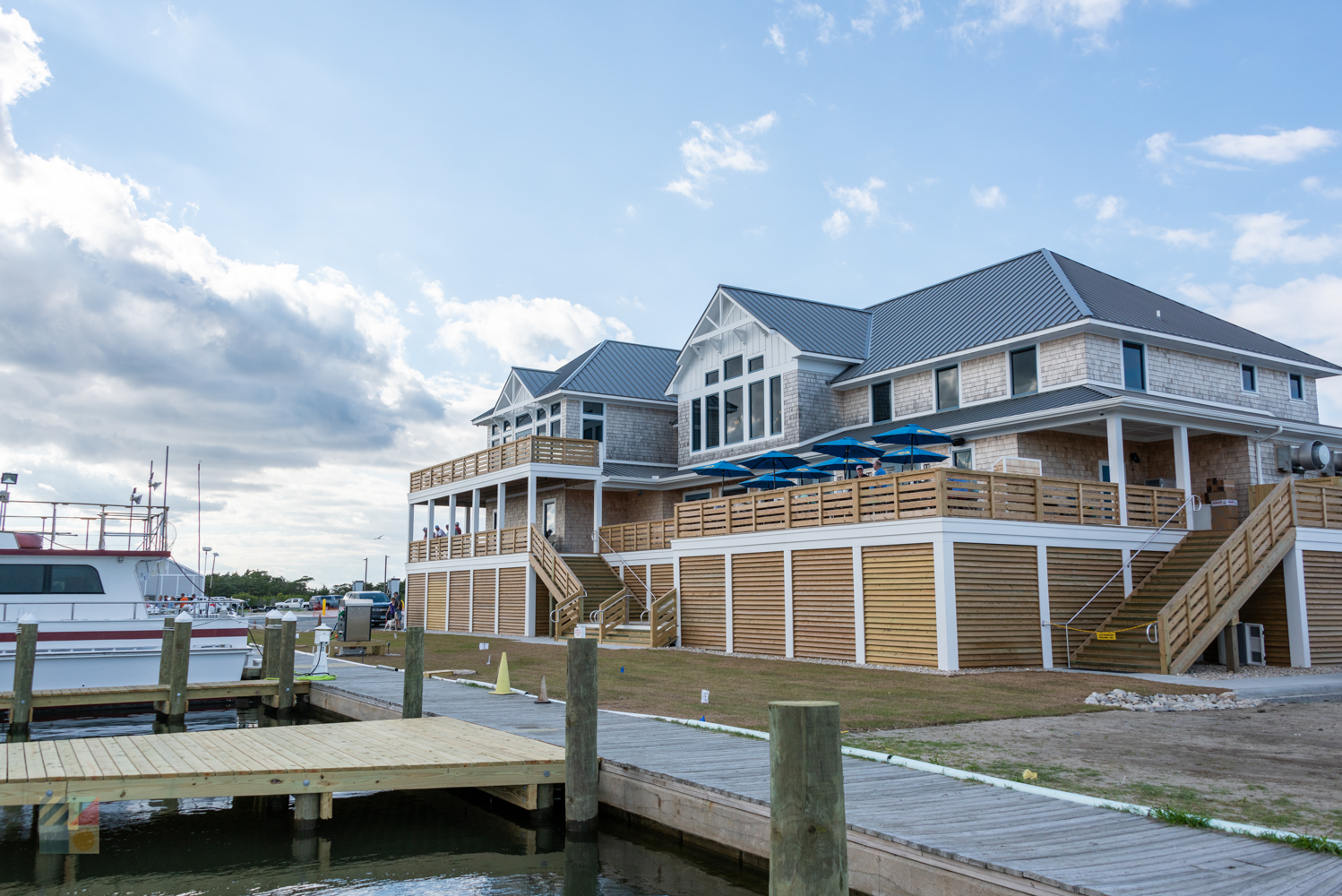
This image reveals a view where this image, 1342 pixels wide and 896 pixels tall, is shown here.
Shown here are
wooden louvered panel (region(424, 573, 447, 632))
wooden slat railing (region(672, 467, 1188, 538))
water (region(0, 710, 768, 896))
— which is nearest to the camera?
water (region(0, 710, 768, 896))

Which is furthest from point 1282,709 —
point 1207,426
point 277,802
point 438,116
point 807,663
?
point 438,116

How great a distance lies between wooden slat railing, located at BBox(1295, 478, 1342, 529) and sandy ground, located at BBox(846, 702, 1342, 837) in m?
8.36

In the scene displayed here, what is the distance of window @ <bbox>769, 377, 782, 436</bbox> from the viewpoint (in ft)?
103

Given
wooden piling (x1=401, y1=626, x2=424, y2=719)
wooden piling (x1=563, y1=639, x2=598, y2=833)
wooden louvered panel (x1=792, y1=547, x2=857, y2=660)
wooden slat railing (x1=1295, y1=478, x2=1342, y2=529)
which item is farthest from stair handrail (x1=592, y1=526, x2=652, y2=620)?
wooden piling (x1=563, y1=639, x2=598, y2=833)

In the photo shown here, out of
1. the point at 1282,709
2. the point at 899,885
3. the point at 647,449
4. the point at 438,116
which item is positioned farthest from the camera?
the point at 647,449

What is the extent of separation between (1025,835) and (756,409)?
2665 cm

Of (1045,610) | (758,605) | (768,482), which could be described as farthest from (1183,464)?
(758,605)

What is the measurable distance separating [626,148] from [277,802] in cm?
1920

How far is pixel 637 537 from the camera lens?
3306 centimetres

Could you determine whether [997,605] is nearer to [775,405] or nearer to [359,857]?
[775,405]

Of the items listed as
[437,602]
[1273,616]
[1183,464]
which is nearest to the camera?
[1273,616]

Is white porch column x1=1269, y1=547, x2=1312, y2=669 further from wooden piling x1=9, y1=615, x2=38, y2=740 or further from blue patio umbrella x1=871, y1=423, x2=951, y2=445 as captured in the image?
wooden piling x1=9, y1=615, x2=38, y2=740

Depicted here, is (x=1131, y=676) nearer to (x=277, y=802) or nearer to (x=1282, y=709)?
(x=1282, y=709)

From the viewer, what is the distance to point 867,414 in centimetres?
3017
